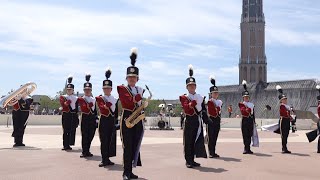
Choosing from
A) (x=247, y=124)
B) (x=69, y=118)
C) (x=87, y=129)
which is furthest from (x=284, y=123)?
(x=69, y=118)

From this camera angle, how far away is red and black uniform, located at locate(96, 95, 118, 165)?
12.0 metres

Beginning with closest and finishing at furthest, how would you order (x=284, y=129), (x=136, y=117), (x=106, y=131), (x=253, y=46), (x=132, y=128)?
(x=136, y=117) < (x=132, y=128) < (x=106, y=131) < (x=284, y=129) < (x=253, y=46)

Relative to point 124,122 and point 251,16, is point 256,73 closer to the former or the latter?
point 251,16

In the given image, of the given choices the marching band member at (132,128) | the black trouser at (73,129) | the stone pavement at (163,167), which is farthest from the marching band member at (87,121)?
the marching band member at (132,128)

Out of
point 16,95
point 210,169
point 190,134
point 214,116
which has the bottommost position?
point 210,169

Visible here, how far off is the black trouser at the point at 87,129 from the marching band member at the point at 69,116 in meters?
2.37

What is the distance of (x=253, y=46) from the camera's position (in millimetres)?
154875

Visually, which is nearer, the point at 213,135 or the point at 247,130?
the point at 213,135

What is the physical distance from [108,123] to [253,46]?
14690 centimetres

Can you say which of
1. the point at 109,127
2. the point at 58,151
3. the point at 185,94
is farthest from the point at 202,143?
the point at 58,151

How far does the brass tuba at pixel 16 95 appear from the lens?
1780 cm

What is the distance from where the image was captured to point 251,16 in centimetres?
15725

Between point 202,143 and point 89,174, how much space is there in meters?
3.14

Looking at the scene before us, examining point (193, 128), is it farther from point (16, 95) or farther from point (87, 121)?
point (16, 95)
